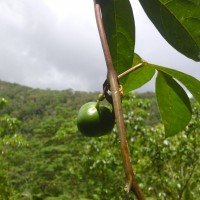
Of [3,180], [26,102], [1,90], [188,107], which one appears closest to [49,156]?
[3,180]

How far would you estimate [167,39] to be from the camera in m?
0.68

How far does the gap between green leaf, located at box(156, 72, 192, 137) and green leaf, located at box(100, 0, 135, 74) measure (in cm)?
9

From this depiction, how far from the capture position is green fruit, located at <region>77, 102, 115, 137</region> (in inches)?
28.7

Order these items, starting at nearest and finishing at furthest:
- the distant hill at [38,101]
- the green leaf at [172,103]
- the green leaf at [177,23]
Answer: the green leaf at [177,23]
the green leaf at [172,103]
the distant hill at [38,101]

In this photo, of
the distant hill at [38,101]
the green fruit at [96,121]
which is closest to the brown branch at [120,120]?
the green fruit at [96,121]

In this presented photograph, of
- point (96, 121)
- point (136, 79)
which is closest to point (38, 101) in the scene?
point (136, 79)

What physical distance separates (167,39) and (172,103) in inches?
6.7

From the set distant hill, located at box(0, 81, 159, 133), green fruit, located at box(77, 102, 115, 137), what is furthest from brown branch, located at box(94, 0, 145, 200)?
distant hill, located at box(0, 81, 159, 133)

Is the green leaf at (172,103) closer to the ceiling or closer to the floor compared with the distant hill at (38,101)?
closer to the ceiling

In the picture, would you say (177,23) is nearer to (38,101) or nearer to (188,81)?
(188,81)

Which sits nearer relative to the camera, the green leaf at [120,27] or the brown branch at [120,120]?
the brown branch at [120,120]

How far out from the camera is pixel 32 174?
19.9 meters

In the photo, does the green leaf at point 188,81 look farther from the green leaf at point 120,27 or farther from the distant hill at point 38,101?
the distant hill at point 38,101

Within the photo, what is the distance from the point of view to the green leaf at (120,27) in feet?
2.32
